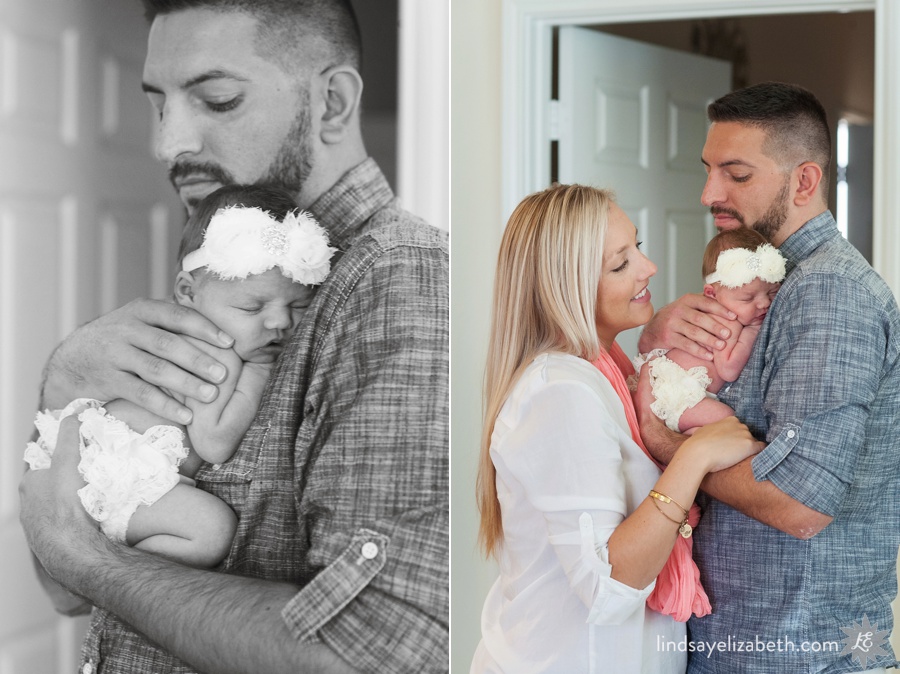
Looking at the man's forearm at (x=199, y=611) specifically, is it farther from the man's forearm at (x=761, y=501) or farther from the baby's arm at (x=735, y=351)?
the baby's arm at (x=735, y=351)

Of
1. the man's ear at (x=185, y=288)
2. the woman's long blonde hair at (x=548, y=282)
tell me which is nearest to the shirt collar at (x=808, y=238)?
the woman's long blonde hair at (x=548, y=282)

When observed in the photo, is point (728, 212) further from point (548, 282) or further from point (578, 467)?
point (578, 467)

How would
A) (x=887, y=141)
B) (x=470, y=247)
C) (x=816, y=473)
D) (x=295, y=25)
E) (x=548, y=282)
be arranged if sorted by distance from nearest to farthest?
1. (x=816, y=473)
2. (x=548, y=282)
3. (x=295, y=25)
4. (x=887, y=141)
5. (x=470, y=247)

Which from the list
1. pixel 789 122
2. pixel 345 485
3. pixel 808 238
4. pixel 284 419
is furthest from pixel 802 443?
pixel 284 419

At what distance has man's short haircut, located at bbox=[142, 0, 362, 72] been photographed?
1800 millimetres

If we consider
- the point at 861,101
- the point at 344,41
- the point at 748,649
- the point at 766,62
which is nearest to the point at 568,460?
the point at 748,649

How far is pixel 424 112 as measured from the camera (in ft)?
6.53

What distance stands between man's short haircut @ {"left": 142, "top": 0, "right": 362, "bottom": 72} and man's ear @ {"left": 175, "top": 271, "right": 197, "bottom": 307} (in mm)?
486

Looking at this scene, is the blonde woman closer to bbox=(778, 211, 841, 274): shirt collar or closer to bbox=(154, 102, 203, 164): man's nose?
bbox=(778, 211, 841, 274): shirt collar

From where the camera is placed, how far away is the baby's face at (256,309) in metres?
1.77

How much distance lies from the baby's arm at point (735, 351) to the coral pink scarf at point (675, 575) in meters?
0.19

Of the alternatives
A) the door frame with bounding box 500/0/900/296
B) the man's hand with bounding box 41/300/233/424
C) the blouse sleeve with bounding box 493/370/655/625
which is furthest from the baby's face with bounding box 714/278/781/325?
the man's hand with bounding box 41/300/233/424

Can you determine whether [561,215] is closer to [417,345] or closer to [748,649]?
[417,345]

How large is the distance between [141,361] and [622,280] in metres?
1.00
